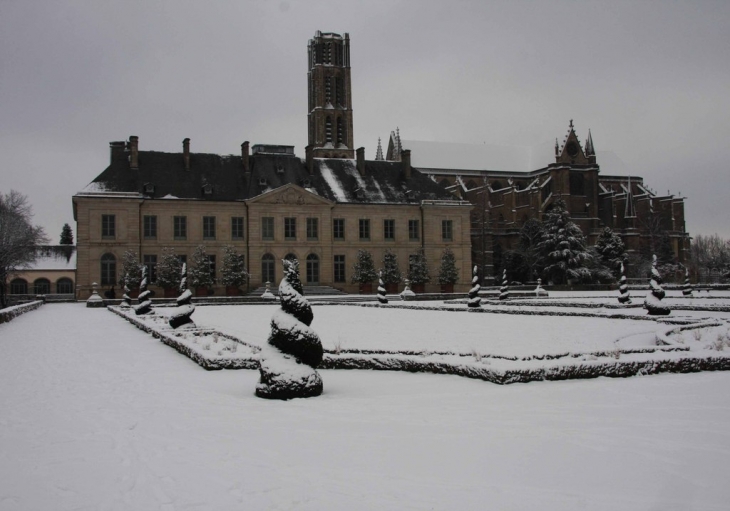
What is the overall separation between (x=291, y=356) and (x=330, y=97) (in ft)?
224

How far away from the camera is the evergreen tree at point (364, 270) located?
1776 inches

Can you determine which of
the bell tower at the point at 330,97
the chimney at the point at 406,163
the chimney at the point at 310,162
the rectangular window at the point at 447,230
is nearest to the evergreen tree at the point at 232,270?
the chimney at the point at 310,162

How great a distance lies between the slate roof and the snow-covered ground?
34.3 m

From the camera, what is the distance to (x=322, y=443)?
6.67 meters

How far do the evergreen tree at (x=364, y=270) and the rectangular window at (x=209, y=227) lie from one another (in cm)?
979

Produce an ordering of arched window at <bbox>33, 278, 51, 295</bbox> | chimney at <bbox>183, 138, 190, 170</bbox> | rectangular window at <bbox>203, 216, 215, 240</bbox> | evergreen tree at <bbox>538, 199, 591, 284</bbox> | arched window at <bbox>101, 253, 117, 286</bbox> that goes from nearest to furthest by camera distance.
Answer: arched window at <bbox>101, 253, 117, 286</bbox>, rectangular window at <bbox>203, 216, 215, 240</bbox>, chimney at <bbox>183, 138, 190, 170</bbox>, evergreen tree at <bbox>538, 199, 591, 284</bbox>, arched window at <bbox>33, 278, 51, 295</bbox>

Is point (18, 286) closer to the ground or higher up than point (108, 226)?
closer to the ground

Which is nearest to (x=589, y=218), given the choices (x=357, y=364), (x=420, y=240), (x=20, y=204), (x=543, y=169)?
(x=543, y=169)

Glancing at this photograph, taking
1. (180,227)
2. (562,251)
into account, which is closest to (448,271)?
(562,251)

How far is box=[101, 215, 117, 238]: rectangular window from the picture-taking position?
42344 millimetres

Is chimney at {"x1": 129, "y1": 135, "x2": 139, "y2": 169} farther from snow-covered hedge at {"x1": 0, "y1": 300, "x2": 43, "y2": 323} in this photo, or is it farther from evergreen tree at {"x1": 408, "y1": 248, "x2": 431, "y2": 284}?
evergreen tree at {"x1": 408, "y1": 248, "x2": 431, "y2": 284}

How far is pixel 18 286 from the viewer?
57.3 metres

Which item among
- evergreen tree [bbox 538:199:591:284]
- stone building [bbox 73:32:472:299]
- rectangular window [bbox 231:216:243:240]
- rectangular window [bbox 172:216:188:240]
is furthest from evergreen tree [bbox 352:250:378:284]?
evergreen tree [bbox 538:199:591:284]

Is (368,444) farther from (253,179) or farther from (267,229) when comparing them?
(253,179)
